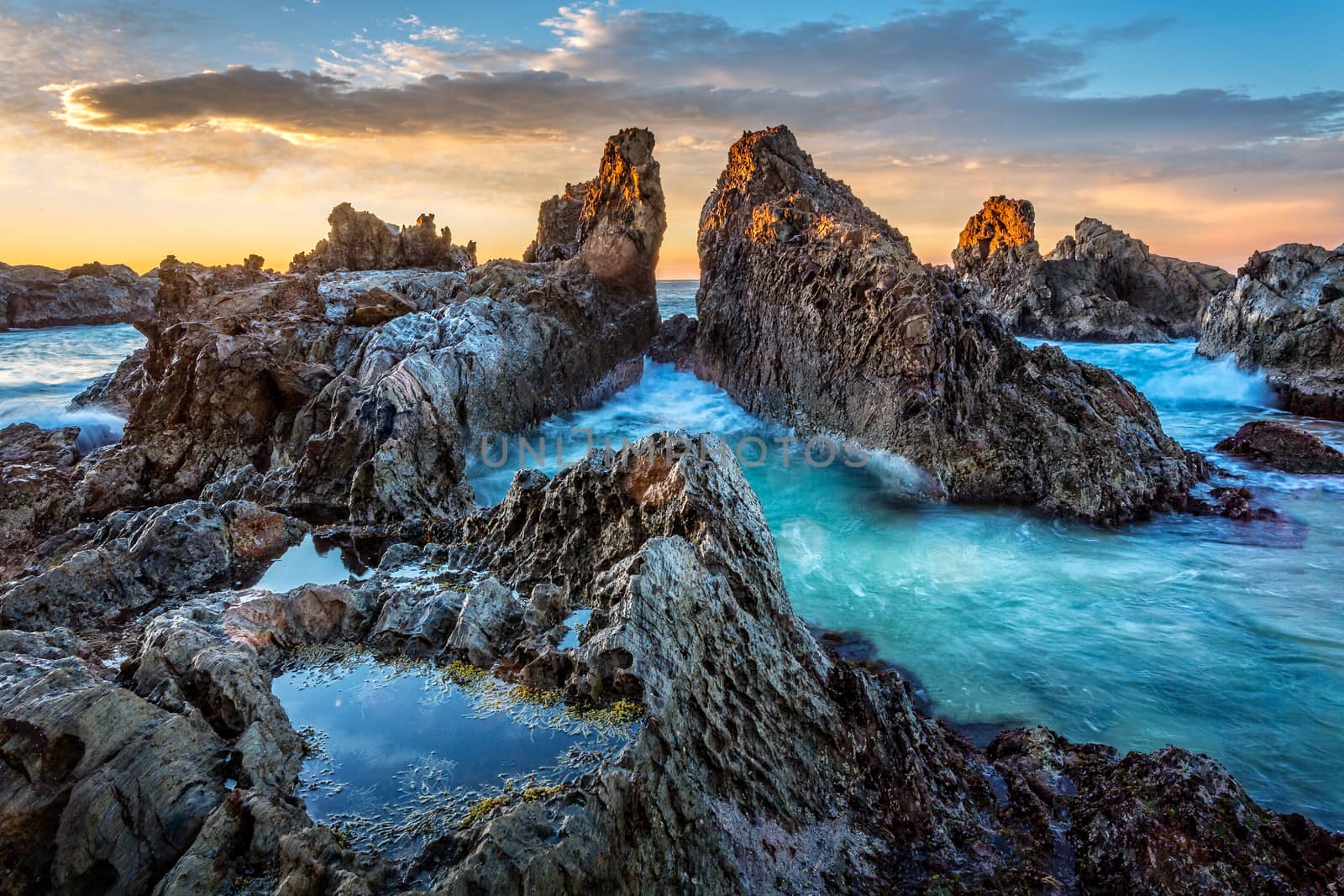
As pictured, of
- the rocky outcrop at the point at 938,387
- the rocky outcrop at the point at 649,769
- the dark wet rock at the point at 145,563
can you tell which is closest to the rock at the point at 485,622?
the rocky outcrop at the point at 649,769

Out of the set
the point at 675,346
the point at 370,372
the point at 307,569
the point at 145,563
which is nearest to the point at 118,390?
the point at 370,372

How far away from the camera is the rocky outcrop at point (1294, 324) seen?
23656 mm

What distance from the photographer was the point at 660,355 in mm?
29125

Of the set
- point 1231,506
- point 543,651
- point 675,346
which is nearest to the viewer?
point 543,651

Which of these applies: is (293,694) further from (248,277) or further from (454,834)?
(248,277)

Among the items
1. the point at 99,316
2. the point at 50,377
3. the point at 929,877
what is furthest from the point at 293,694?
the point at 99,316

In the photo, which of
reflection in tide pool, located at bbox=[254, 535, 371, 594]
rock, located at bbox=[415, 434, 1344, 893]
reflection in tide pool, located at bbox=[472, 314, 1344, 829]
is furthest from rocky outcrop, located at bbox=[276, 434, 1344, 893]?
reflection in tide pool, located at bbox=[254, 535, 371, 594]

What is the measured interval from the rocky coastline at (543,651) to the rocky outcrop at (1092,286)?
112 feet

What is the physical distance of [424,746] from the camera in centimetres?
454

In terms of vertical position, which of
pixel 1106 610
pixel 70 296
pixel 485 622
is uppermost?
pixel 70 296

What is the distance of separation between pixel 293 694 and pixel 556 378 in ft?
58.0

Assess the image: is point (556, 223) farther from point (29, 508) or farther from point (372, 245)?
point (29, 508)

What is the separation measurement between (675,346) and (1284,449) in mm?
20459

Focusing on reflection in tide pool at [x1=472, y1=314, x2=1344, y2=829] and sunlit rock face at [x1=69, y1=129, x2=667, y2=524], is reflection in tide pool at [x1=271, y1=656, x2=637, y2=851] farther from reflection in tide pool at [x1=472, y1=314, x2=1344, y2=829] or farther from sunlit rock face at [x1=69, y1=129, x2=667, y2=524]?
sunlit rock face at [x1=69, y1=129, x2=667, y2=524]
